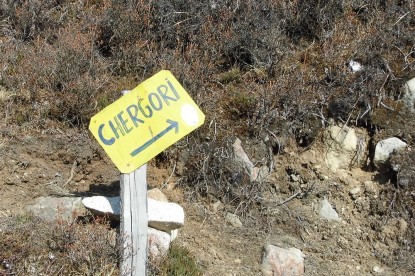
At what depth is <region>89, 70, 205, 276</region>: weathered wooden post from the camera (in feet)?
13.7

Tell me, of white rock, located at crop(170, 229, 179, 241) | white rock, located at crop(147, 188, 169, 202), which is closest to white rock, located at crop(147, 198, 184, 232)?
white rock, located at crop(170, 229, 179, 241)

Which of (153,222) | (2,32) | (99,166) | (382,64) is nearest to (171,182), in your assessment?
(99,166)

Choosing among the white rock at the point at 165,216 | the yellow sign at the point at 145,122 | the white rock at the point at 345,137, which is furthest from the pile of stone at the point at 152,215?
the white rock at the point at 345,137

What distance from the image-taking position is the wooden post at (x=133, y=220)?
4301 millimetres

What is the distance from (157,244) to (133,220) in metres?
0.50

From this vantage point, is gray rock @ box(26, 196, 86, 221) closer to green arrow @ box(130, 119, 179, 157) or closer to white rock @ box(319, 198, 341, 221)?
green arrow @ box(130, 119, 179, 157)

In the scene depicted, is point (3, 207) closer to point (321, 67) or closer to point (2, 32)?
point (2, 32)

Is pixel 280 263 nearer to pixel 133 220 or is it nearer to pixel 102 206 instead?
pixel 133 220

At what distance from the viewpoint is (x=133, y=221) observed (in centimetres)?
432

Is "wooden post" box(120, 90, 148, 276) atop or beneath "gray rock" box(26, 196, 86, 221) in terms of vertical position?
atop

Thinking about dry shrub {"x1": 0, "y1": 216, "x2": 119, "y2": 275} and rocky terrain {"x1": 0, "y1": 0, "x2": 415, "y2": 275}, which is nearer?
dry shrub {"x1": 0, "y1": 216, "x2": 119, "y2": 275}

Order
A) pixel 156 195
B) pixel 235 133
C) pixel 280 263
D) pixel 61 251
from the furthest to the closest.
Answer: pixel 235 133 → pixel 156 195 → pixel 280 263 → pixel 61 251

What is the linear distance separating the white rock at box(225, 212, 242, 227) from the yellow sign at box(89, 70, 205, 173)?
1595 millimetres

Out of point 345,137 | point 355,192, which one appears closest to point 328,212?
point 355,192
